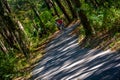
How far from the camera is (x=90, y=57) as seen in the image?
13.9m

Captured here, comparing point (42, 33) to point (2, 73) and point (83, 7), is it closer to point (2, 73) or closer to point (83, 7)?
point (2, 73)

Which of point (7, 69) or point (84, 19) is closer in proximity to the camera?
point (84, 19)

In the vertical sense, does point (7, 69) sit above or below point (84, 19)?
below

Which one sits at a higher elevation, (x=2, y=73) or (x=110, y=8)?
(x=110, y=8)

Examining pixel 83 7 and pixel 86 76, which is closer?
pixel 86 76

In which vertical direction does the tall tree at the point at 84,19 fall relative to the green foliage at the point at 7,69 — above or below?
above

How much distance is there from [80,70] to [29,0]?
31802 millimetres

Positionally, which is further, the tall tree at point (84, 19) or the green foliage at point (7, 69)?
the green foliage at point (7, 69)

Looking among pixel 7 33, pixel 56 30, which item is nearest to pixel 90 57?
pixel 7 33

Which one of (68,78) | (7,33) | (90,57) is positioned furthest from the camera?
(7,33)

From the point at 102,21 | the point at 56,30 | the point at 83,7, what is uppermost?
the point at 83,7

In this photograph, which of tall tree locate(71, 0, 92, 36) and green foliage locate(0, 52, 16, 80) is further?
green foliage locate(0, 52, 16, 80)

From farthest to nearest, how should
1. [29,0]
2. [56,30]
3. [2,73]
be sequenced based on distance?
[29,0] → [56,30] → [2,73]

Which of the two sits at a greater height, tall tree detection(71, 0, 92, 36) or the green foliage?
tall tree detection(71, 0, 92, 36)
